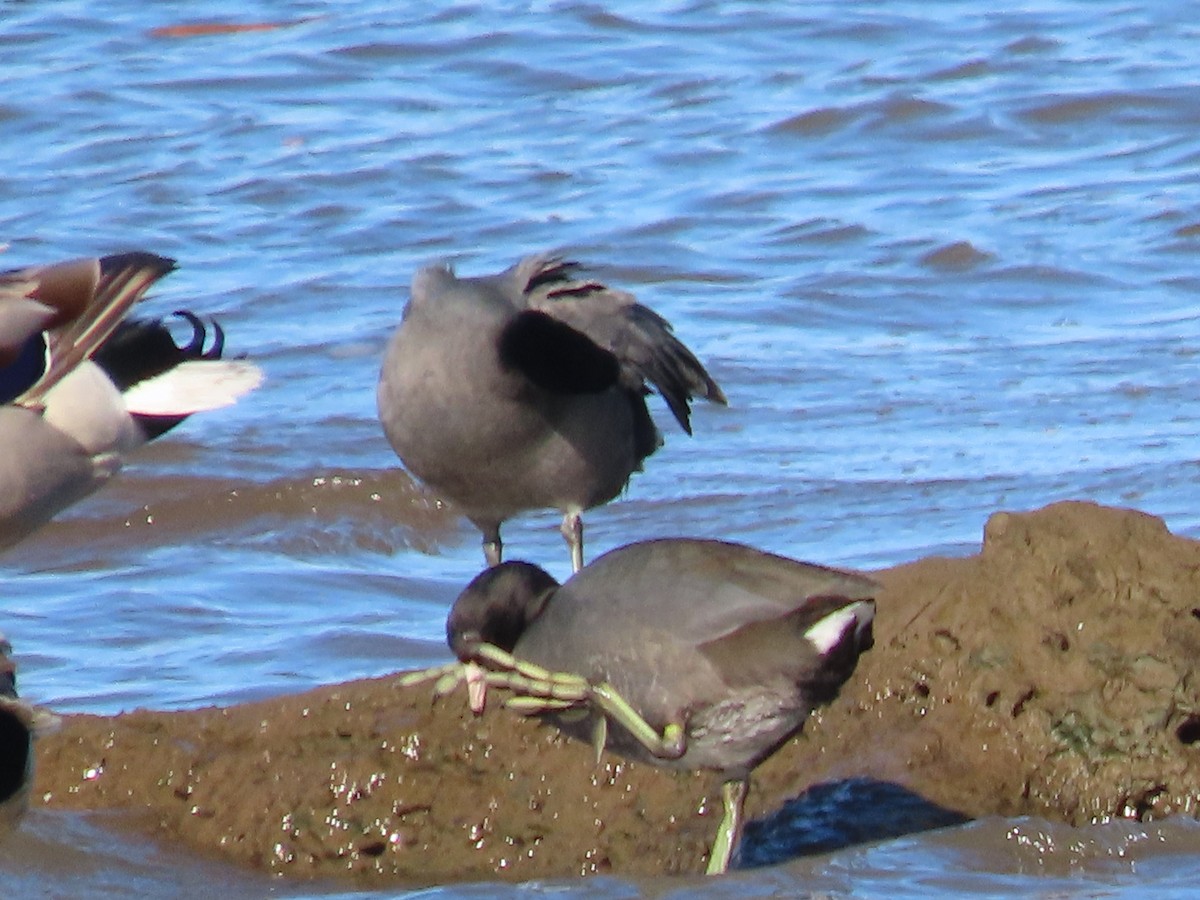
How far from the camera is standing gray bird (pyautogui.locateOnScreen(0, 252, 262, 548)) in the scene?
642 centimetres

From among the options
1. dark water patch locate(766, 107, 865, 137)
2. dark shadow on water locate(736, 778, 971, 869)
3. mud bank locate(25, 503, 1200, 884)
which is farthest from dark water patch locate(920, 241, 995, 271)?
dark shadow on water locate(736, 778, 971, 869)

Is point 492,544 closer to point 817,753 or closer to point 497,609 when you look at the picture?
point 817,753

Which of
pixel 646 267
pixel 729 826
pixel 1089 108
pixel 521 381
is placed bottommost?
pixel 1089 108

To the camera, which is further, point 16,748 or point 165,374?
point 165,374

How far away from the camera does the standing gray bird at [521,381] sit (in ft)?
21.2

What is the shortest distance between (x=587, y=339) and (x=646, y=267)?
17.1 feet

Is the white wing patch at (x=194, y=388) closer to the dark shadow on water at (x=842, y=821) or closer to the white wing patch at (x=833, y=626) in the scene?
the dark shadow on water at (x=842, y=821)

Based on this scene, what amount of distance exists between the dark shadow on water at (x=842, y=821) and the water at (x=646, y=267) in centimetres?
10

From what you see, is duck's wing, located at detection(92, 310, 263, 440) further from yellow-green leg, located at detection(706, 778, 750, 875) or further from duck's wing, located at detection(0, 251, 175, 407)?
yellow-green leg, located at detection(706, 778, 750, 875)

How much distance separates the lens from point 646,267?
38.7 ft

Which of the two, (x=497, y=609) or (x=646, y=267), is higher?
(x=497, y=609)

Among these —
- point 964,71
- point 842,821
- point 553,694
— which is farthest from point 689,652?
point 964,71

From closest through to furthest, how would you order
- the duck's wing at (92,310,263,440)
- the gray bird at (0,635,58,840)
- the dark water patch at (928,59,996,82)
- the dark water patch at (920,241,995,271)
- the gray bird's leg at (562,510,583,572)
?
the gray bird at (0,635,58,840)
the duck's wing at (92,310,263,440)
the gray bird's leg at (562,510,583,572)
the dark water patch at (920,241,995,271)
the dark water patch at (928,59,996,82)

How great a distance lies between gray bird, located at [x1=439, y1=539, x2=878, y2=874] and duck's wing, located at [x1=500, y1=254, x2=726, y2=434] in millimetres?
1512
